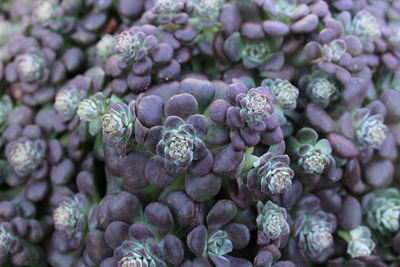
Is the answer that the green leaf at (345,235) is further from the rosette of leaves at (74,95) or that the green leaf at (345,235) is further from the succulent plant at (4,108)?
the succulent plant at (4,108)

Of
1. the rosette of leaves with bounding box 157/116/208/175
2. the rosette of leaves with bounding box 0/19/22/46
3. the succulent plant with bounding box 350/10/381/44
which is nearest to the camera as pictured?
the rosette of leaves with bounding box 157/116/208/175

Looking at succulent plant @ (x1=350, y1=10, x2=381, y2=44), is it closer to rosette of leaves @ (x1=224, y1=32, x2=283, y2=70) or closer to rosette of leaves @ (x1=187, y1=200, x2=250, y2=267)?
rosette of leaves @ (x1=224, y1=32, x2=283, y2=70)

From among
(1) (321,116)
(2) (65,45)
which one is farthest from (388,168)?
(2) (65,45)

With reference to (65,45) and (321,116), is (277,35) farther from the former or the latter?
(65,45)

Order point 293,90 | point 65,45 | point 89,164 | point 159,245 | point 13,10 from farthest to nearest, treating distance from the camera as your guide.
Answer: point 13,10 → point 65,45 → point 89,164 → point 293,90 → point 159,245

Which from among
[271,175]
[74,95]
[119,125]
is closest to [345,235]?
[271,175]

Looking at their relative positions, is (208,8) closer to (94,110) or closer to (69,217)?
(94,110)

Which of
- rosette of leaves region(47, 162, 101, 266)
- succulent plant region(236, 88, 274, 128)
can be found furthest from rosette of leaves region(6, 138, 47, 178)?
succulent plant region(236, 88, 274, 128)
